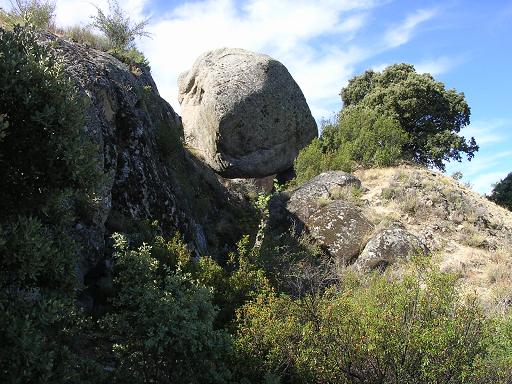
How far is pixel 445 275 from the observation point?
5934 mm

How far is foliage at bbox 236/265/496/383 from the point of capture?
5.37 meters

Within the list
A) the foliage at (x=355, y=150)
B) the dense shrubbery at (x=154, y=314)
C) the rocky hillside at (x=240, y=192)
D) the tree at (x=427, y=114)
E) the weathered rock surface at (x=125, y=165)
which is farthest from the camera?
the tree at (x=427, y=114)

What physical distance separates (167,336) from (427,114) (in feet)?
82.7

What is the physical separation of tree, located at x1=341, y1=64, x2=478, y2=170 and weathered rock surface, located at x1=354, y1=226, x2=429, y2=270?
1295 cm

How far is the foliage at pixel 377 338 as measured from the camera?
17.6 feet

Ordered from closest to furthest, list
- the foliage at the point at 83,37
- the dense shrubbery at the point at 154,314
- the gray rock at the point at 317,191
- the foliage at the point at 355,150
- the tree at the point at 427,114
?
the dense shrubbery at the point at 154,314, the foliage at the point at 83,37, the gray rock at the point at 317,191, the foliage at the point at 355,150, the tree at the point at 427,114

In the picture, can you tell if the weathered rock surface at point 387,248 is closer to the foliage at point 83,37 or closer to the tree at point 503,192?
the foliage at point 83,37

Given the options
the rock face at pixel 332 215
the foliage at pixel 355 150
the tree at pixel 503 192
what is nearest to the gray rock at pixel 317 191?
the rock face at pixel 332 215

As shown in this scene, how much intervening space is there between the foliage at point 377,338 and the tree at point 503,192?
2342cm

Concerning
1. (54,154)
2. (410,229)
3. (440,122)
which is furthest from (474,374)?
(440,122)

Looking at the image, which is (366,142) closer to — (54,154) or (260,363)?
(260,363)

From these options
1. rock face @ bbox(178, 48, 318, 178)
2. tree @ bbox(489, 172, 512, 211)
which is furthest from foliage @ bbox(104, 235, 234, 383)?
tree @ bbox(489, 172, 512, 211)

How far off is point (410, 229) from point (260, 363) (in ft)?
34.6

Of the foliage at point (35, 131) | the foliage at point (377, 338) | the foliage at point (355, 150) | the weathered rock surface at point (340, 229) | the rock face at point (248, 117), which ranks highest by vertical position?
the rock face at point (248, 117)
